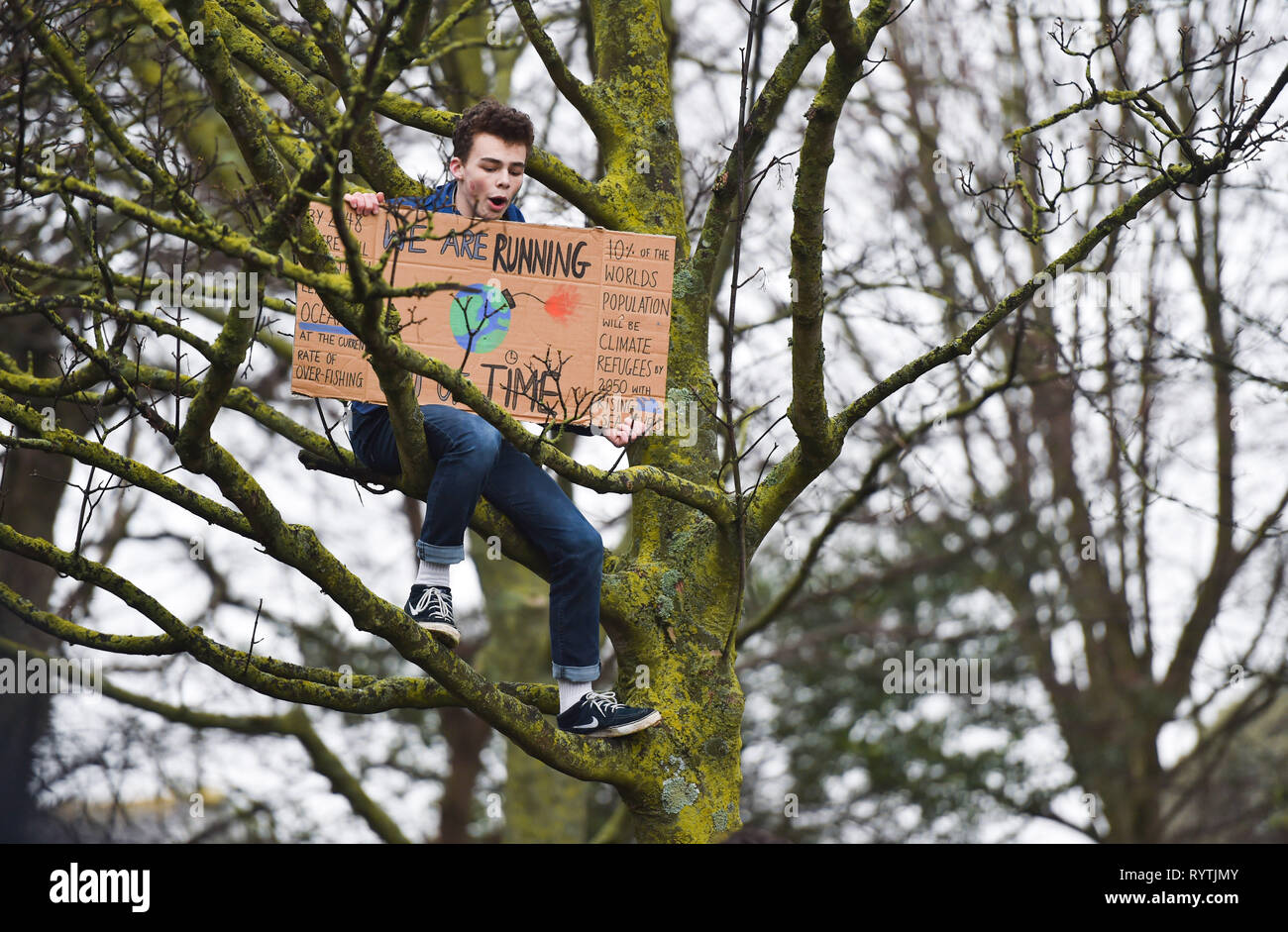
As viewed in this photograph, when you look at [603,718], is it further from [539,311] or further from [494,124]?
[494,124]

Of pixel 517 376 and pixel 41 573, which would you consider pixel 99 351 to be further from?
pixel 41 573

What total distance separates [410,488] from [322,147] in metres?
1.35

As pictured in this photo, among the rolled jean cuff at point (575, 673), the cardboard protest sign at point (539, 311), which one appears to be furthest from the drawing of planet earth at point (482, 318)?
the rolled jean cuff at point (575, 673)

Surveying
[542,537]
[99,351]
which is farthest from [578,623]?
[99,351]

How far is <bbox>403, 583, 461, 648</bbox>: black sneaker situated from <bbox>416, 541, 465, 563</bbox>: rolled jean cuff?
0.27 ft

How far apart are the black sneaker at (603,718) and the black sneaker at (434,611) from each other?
0.49 m

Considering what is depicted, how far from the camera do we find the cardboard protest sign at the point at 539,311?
4.01 m

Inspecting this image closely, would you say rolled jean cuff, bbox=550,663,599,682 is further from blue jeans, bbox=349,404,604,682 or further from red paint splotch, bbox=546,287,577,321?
red paint splotch, bbox=546,287,577,321

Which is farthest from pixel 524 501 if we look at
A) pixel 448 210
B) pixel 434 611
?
pixel 448 210

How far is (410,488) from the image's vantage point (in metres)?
3.80

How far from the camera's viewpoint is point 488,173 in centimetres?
398

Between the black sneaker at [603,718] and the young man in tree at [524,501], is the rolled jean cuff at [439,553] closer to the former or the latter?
the young man in tree at [524,501]

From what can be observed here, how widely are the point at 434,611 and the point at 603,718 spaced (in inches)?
25.3

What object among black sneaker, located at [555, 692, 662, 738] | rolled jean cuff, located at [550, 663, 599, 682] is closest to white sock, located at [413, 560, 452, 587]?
rolled jean cuff, located at [550, 663, 599, 682]
